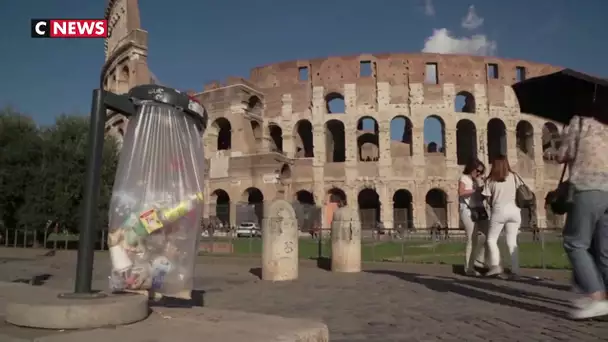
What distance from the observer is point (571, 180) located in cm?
446

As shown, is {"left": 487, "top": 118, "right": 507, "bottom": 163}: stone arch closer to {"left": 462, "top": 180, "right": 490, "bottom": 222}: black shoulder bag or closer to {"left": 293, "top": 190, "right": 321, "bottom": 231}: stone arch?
{"left": 293, "top": 190, "right": 321, "bottom": 231}: stone arch

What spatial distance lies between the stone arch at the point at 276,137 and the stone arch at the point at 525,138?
788 inches

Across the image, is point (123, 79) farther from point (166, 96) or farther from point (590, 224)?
point (590, 224)

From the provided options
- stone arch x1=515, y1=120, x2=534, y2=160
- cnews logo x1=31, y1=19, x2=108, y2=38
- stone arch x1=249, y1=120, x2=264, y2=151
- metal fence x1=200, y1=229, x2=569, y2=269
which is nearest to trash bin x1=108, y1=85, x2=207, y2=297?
cnews logo x1=31, y1=19, x2=108, y2=38

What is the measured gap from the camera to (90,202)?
11.6 feet

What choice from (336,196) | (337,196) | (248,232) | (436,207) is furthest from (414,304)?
(436,207)

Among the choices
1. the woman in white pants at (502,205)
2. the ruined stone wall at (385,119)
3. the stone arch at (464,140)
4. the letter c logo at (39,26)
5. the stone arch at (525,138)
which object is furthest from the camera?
the stone arch at (464,140)

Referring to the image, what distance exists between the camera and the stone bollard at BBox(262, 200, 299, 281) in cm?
879

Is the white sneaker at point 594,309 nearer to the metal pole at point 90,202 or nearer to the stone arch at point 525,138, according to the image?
the metal pole at point 90,202

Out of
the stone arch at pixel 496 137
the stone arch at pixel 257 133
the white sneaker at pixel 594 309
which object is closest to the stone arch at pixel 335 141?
the stone arch at pixel 257 133

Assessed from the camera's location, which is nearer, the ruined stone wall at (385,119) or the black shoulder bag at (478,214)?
the black shoulder bag at (478,214)

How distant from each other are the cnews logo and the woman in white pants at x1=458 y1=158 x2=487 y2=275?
6.60 metres

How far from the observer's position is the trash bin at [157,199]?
3.97 metres

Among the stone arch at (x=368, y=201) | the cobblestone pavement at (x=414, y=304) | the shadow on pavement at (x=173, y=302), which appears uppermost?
the stone arch at (x=368, y=201)
